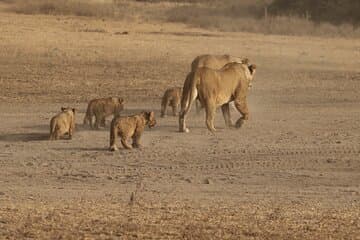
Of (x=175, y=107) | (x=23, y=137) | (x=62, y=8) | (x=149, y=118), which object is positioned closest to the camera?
(x=149, y=118)

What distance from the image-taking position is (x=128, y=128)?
1538 centimetres

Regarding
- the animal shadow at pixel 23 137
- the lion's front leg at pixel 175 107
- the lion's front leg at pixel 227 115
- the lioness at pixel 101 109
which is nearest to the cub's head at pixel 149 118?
the lioness at pixel 101 109

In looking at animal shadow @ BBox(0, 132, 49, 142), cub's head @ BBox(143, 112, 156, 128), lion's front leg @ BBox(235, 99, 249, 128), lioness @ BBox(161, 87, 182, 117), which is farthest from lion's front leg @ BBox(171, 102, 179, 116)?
cub's head @ BBox(143, 112, 156, 128)

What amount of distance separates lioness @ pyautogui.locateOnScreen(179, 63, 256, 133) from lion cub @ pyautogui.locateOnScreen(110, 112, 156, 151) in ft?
5.52

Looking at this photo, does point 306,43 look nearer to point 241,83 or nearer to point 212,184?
point 241,83

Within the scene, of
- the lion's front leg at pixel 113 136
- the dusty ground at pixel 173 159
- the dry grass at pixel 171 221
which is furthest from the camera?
the lion's front leg at pixel 113 136

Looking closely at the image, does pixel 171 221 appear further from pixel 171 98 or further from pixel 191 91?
pixel 171 98

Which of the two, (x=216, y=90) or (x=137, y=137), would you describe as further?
(x=216, y=90)

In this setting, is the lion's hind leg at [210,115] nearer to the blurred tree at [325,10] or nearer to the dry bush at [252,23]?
the dry bush at [252,23]

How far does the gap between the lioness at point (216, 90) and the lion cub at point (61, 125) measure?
5.98ft

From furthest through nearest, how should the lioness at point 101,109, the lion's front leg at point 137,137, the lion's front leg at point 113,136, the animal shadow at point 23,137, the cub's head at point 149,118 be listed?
the lioness at point 101,109 < the animal shadow at point 23,137 < the cub's head at point 149,118 < the lion's front leg at point 137,137 < the lion's front leg at point 113,136

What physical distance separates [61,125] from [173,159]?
2.32 metres

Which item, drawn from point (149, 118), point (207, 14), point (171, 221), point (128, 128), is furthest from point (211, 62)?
point (207, 14)

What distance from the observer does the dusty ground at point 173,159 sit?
10414 mm
